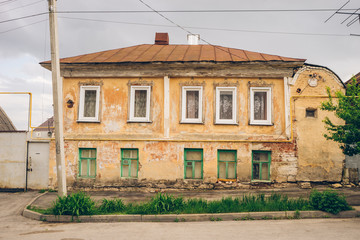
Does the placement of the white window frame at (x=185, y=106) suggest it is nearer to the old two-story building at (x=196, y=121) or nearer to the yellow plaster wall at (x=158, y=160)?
the old two-story building at (x=196, y=121)

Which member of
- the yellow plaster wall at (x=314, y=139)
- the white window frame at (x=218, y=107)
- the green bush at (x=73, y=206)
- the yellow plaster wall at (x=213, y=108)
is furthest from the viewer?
the white window frame at (x=218, y=107)

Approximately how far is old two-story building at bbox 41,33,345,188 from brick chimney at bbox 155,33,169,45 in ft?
11.7

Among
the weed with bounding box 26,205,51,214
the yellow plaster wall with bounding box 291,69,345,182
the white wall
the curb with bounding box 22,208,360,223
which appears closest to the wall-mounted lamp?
the white wall

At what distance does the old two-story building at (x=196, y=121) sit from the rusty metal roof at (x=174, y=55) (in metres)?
0.09

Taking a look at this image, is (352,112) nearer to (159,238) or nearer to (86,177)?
(159,238)

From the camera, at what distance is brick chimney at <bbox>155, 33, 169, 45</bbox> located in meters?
16.8

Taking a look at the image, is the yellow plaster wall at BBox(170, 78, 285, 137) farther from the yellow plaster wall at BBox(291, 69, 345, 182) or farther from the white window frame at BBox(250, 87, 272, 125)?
the yellow plaster wall at BBox(291, 69, 345, 182)

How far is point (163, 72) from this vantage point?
1295 centimetres

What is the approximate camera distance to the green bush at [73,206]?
8.49 metres

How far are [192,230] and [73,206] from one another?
11.9 feet

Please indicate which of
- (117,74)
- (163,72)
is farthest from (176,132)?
(117,74)

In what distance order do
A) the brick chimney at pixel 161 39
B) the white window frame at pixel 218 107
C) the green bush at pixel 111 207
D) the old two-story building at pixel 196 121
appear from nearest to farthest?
the green bush at pixel 111 207, the old two-story building at pixel 196 121, the white window frame at pixel 218 107, the brick chimney at pixel 161 39


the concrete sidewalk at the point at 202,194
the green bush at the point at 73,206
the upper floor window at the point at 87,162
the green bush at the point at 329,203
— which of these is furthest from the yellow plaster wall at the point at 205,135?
the green bush at the point at 73,206

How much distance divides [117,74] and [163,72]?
82.7 inches
